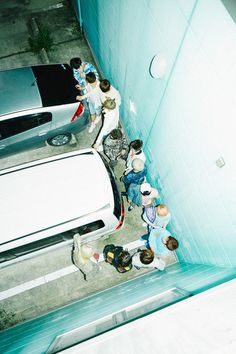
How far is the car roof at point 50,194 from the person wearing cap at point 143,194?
939mm

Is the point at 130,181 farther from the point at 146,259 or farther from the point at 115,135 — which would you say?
the point at 146,259

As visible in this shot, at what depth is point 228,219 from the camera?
368cm

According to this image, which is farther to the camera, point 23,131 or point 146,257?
point 23,131

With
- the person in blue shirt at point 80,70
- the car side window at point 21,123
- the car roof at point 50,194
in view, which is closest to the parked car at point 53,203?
the car roof at point 50,194

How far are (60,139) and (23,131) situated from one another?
1209mm

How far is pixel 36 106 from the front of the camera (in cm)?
554

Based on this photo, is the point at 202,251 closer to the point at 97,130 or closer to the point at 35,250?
the point at 35,250

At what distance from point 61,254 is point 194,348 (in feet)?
13.7

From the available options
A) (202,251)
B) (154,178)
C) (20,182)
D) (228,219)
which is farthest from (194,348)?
(154,178)

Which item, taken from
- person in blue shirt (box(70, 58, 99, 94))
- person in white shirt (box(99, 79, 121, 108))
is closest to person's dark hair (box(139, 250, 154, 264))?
person in white shirt (box(99, 79, 121, 108))

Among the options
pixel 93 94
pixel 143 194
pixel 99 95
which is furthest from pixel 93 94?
pixel 143 194

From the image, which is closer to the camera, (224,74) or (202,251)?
(224,74)

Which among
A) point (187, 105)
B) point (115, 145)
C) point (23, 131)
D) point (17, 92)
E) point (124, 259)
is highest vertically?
point (17, 92)

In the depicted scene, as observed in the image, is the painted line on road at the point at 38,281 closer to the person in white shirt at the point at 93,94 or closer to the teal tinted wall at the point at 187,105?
the teal tinted wall at the point at 187,105
